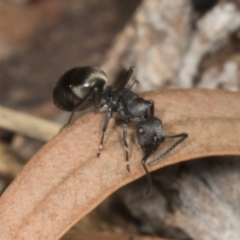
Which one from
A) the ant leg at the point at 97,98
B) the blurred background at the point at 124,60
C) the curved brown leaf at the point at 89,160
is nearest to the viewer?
the curved brown leaf at the point at 89,160

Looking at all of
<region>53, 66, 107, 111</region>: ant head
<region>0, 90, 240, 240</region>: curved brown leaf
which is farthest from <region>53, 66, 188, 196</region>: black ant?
<region>0, 90, 240, 240</region>: curved brown leaf

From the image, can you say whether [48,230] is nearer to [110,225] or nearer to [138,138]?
[138,138]

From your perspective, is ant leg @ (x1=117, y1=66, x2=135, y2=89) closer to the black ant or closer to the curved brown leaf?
the black ant

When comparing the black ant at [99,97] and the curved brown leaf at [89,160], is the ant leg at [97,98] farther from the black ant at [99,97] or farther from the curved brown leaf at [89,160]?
the curved brown leaf at [89,160]

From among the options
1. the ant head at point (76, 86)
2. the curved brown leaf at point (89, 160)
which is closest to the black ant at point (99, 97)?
the ant head at point (76, 86)

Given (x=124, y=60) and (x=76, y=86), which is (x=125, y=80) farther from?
(x=124, y=60)

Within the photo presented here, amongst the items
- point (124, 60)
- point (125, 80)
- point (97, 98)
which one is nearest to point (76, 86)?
point (97, 98)

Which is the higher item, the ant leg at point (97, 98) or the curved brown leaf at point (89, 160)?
the ant leg at point (97, 98)

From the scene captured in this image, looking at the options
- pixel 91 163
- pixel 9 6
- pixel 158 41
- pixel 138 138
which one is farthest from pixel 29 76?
pixel 91 163
